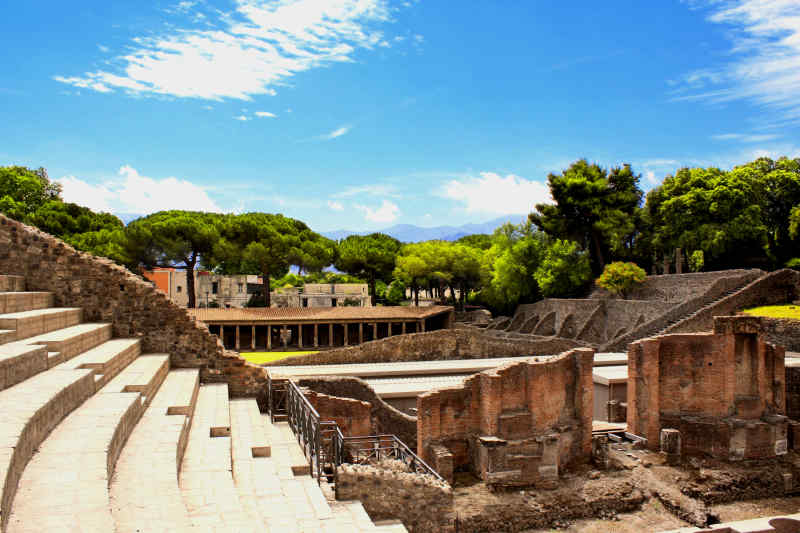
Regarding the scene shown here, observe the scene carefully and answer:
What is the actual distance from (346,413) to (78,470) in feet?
31.6

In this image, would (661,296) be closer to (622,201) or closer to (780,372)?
(622,201)

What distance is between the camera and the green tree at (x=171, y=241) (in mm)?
36094

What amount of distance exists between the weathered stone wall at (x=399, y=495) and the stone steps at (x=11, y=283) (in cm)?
833

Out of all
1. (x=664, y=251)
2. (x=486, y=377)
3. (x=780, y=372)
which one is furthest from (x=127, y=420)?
(x=664, y=251)

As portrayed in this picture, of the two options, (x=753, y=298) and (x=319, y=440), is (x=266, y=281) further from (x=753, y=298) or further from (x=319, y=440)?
(x=319, y=440)

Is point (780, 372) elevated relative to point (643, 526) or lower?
elevated

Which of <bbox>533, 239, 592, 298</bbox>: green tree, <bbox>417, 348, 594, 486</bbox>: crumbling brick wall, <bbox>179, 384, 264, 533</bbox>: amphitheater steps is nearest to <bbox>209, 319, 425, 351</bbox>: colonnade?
<bbox>533, 239, 592, 298</bbox>: green tree

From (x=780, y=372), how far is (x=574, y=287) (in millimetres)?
21073

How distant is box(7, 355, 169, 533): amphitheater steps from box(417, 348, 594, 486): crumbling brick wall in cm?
811

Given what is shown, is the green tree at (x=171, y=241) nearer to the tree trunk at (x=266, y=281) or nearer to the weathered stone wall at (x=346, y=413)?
the tree trunk at (x=266, y=281)

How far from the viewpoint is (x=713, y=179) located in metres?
35.2

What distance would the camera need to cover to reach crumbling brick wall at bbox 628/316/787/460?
17.9 metres

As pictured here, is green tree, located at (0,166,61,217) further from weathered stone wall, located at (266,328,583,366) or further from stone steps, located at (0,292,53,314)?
stone steps, located at (0,292,53,314)

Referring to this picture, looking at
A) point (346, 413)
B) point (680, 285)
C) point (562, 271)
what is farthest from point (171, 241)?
point (680, 285)
